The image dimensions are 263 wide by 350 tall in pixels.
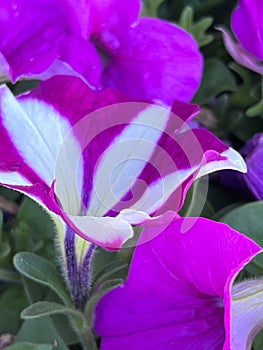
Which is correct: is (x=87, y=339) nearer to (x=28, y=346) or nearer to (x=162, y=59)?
(x=28, y=346)

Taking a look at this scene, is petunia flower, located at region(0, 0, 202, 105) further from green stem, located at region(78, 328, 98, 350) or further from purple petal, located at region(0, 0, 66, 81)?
green stem, located at region(78, 328, 98, 350)

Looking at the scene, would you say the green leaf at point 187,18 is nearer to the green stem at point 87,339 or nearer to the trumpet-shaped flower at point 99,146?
the trumpet-shaped flower at point 99,146

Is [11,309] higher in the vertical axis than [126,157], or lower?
lower

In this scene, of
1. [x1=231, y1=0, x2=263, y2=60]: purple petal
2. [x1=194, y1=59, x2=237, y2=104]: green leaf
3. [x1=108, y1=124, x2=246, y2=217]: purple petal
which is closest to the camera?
[x1=108, y1=124, x2=246, y2=217]: purple petal

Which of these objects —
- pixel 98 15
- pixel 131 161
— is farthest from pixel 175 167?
pixel 98 15

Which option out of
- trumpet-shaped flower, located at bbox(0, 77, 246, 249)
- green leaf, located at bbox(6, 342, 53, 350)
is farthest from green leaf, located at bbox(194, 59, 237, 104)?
green leaf, located at bbox(6, 342, 53, 350)
